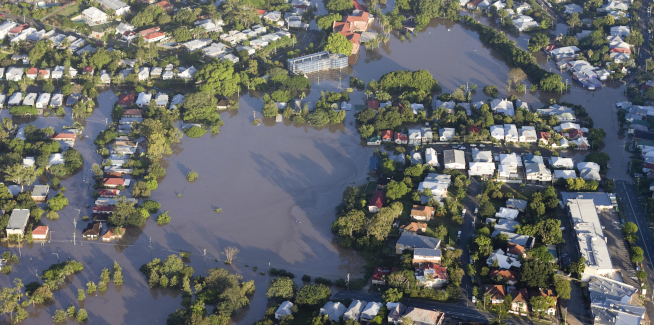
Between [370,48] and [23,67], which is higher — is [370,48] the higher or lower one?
the lower one

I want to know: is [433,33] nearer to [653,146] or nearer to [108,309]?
[653,146]

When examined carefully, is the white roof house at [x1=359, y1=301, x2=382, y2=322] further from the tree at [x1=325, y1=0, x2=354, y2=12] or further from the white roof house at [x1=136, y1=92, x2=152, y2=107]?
the tree at [x1=325, y1=0, x2=354, y2=12]

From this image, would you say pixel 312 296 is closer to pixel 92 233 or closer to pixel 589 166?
pixel 92 233

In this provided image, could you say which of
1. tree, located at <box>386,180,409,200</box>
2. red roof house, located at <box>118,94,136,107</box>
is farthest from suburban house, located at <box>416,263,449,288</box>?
red roof house, located at <box>118,94,136,107</box>

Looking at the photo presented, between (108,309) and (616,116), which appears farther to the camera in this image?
(616,116)

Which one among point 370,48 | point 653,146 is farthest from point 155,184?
point 653,146

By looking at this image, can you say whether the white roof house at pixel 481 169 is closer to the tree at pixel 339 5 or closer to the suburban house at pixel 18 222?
the suburban house at pixel 18 222

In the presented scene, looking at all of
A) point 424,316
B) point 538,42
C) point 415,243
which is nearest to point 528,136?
point 415,243

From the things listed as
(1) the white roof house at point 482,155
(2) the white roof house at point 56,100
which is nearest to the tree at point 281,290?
(1) the white roof house at point 482,155
